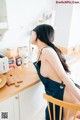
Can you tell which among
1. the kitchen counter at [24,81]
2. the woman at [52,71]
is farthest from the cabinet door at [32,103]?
the woman at [52,71]

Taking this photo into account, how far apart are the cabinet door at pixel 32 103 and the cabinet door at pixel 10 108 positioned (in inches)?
2.3

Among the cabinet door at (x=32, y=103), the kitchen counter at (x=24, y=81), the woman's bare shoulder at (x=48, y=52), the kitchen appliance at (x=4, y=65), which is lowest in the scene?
the cabinet door at (x=32, y=103)

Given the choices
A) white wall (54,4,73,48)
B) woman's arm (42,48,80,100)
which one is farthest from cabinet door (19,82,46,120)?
white wall (54,4,73,48)

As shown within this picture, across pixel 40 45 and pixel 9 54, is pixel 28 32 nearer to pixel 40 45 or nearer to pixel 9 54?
pixel 9 54

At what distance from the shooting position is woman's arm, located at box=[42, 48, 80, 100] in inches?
44.4

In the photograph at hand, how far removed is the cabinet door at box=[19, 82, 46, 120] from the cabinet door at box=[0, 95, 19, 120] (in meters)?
0.06

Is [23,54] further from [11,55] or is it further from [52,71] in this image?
[52,71]

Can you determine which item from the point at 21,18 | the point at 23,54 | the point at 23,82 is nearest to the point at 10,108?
the point at 23,82

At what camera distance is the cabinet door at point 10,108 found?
44.0 inches

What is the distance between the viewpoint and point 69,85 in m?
1.13

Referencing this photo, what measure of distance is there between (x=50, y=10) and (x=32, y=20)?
0.39m

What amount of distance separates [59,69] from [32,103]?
515 millimetres

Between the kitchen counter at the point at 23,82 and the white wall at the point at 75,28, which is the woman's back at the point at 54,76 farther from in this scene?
the white wall at the point at 75,28

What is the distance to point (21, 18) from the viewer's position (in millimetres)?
1714
